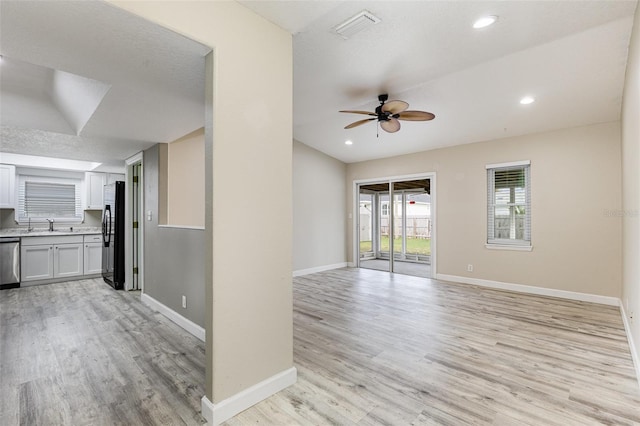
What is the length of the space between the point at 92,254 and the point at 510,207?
8.16 m

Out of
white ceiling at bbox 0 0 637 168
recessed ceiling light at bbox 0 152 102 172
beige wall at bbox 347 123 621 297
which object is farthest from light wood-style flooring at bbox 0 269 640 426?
recessed ceiling light at bbox 0 152 102 172

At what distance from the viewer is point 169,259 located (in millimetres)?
3789

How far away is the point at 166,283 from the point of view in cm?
387

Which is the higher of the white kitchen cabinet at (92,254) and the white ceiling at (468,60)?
the white ceiling at (468,60)

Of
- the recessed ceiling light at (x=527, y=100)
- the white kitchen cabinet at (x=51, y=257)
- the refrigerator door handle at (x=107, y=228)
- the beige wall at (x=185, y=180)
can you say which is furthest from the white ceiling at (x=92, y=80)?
the recessed ceiling light at (x=527, y=100)

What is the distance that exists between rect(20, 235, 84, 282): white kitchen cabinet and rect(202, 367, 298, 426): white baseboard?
5723 mm

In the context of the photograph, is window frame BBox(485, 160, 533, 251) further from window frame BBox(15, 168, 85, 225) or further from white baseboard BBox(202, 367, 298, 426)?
window frame BBox(15, 168, 85, 225)

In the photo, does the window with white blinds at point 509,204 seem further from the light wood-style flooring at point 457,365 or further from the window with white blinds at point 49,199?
the window with white blinds at point 49,199

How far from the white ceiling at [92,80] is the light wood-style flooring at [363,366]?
219 cm

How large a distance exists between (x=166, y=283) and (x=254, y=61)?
10.1ft

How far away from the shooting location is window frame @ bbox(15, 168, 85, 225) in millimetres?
6034

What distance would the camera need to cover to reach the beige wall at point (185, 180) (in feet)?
14.0

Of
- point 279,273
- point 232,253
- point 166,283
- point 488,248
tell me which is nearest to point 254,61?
point 232,253

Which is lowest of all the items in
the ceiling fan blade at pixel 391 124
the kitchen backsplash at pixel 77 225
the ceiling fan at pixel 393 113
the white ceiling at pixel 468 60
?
the kitchen backsplash at pixel 77 225
